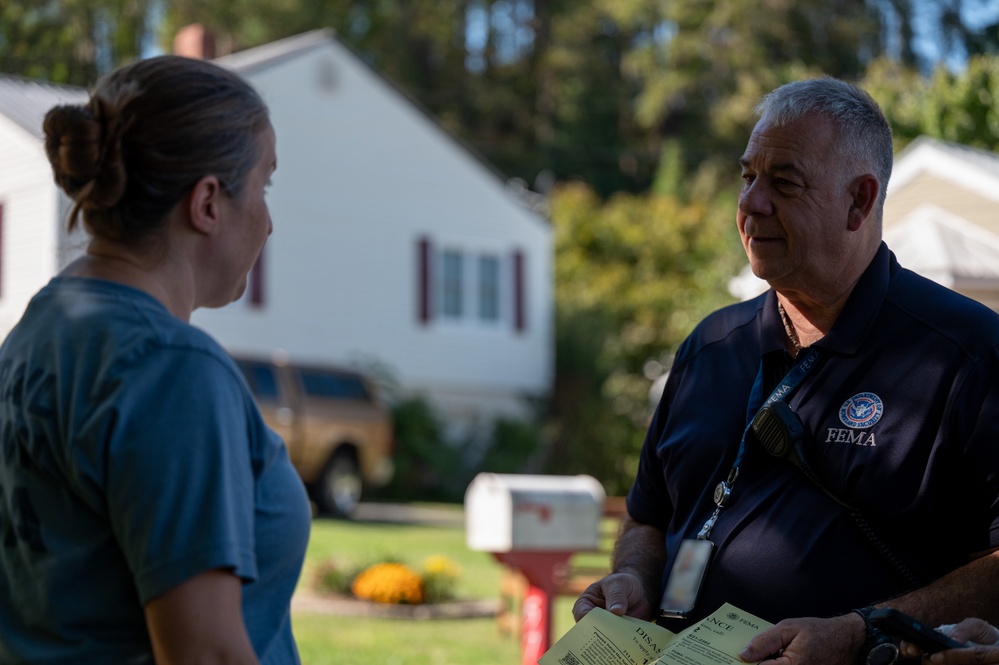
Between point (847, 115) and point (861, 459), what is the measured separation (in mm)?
840

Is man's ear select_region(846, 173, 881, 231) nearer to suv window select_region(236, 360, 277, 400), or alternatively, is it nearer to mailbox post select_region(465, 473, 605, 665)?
mailbox post select_region(465, 473, 605, 665)

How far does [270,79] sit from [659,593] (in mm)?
20464

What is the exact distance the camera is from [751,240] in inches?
128

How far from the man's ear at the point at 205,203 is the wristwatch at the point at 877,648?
1.60m

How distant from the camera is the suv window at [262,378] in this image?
60.5 ft

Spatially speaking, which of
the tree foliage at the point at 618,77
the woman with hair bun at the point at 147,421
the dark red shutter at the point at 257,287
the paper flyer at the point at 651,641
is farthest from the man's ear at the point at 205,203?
the tree foliage at the point at 618,77

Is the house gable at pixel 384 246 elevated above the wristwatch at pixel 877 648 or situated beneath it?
situated beneath

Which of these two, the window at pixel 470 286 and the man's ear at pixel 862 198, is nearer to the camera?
the man's ear at pixel 862 198

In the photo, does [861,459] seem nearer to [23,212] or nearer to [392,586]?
[392,586]

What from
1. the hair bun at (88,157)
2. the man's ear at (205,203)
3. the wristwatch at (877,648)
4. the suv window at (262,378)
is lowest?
the suv window at (262,378)

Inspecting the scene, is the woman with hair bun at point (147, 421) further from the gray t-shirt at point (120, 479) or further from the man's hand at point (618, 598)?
the man's hand at point (618, 598)

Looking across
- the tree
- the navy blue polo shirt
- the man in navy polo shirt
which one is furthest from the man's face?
the tree

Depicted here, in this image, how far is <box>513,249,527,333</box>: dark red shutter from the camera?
25.9 meters

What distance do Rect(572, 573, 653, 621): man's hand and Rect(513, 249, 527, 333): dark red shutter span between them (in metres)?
22.6
